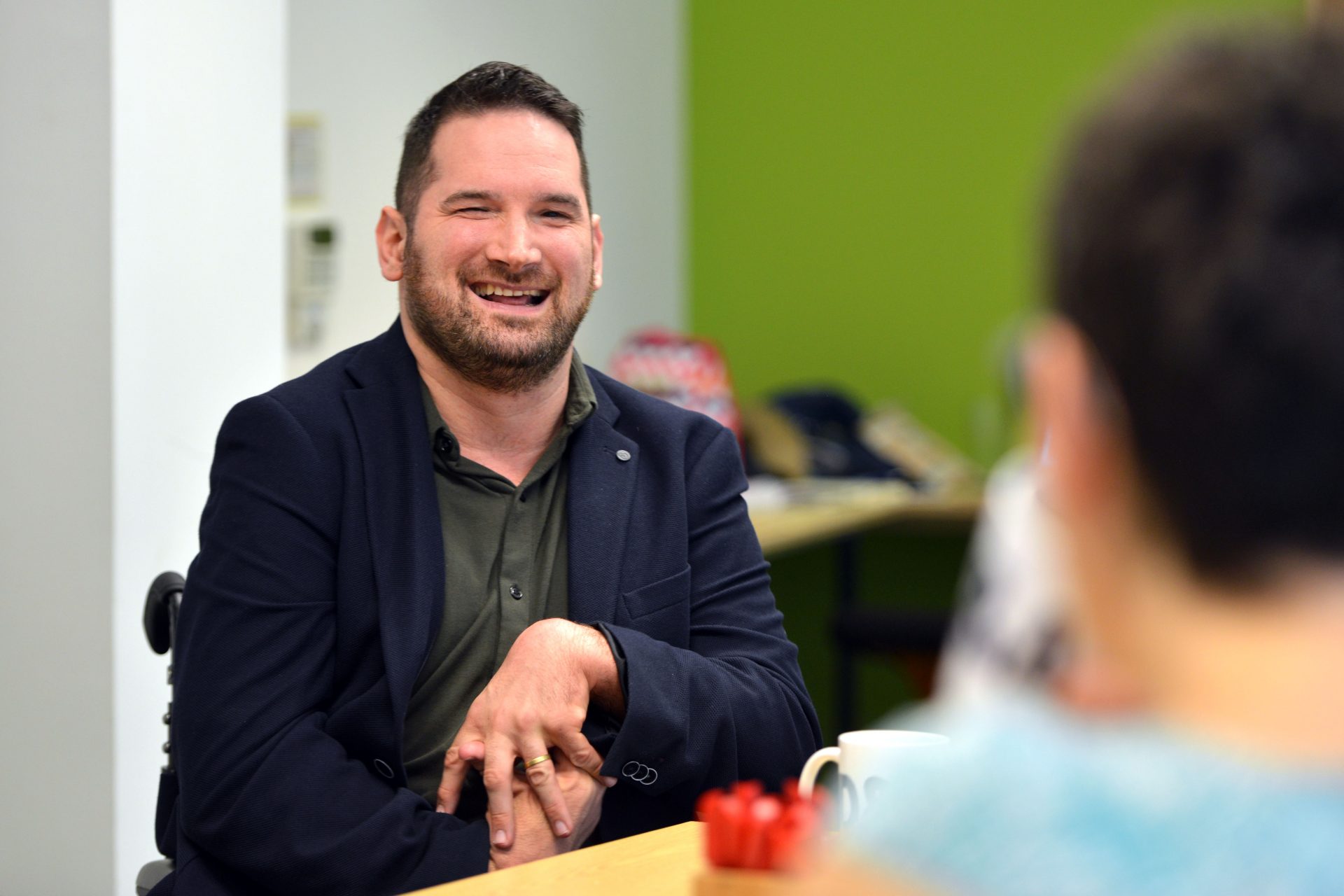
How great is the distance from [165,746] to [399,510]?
0.34 m

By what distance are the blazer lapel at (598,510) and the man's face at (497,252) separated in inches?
3.8

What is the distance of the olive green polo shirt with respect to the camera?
1465mm

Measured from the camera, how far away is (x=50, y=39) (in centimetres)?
189

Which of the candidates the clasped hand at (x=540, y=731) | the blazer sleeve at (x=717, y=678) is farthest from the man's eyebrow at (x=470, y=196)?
the clasped hand at (x=540, y=731)

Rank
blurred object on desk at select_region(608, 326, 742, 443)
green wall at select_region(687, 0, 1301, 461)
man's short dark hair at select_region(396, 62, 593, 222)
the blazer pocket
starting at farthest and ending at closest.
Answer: green wall at select_region(687, 0, 1301, 461) → blurred object on desk at select_region(608, 326, 742, 443) → man's short dark hair at select_region(396, 62, 593, 222) → the blazer pocket

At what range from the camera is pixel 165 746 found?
147 centimetres

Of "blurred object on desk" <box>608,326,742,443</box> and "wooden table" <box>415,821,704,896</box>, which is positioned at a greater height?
"blurred object on desk" <box>608,326,742,443</box>

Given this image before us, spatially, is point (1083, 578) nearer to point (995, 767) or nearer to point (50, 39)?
point (995, 767)

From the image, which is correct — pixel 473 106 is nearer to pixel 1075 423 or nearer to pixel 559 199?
pixel 559 199

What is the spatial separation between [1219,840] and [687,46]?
15.2 feet

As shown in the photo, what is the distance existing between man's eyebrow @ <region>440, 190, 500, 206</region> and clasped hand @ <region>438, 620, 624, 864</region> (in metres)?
0.51

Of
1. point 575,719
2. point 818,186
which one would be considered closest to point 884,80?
point 818,186

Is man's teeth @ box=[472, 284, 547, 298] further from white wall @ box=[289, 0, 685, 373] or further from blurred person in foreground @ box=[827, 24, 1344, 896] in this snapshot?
white wall @ box=[289, 0, 685, 373]

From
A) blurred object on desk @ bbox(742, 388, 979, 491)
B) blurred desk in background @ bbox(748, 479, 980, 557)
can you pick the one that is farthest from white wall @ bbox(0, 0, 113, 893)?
blurred object on desk @ bbox(742, 388, 979, 491)
